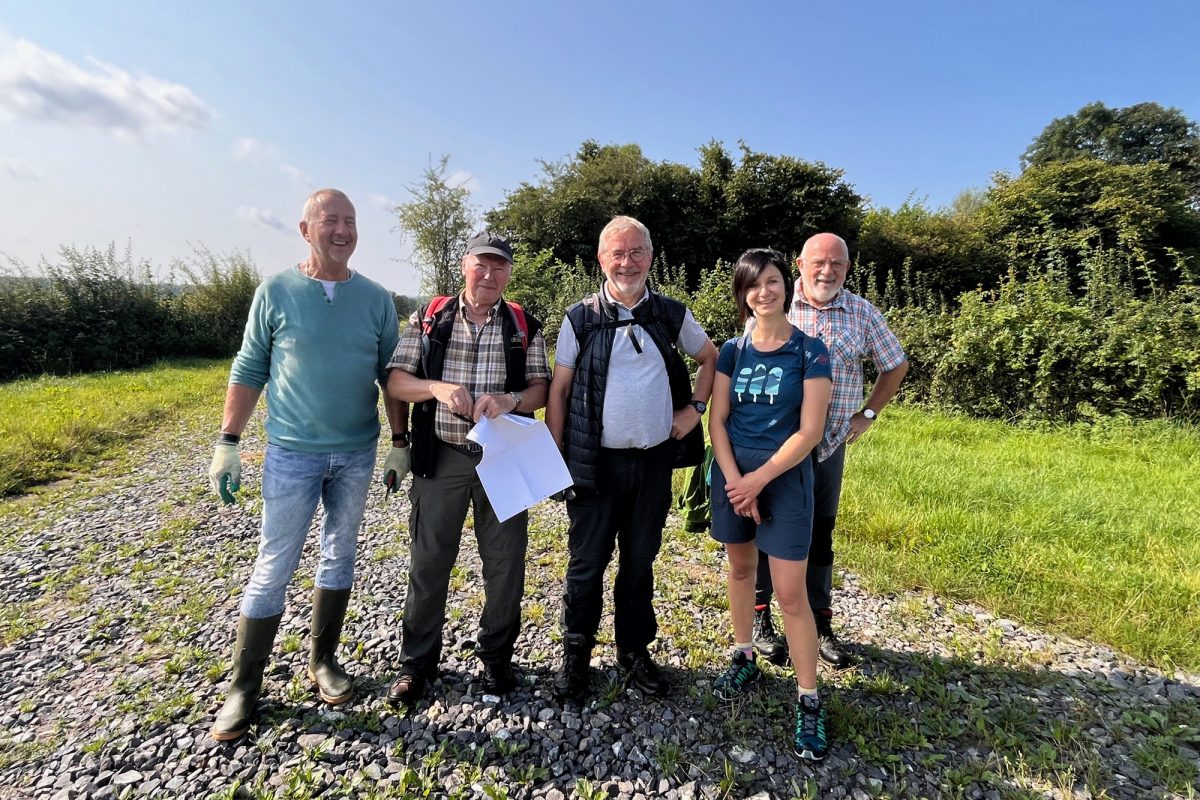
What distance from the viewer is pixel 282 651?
3252mm

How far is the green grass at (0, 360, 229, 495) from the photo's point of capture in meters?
6.96

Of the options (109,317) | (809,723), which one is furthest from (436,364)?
(109,317)

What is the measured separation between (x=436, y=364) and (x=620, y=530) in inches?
51.5

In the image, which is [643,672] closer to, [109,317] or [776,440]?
[776,440]

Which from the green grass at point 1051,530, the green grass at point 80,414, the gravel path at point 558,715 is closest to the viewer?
the gravel path at point 558,715

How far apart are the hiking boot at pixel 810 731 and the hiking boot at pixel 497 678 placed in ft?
4.92

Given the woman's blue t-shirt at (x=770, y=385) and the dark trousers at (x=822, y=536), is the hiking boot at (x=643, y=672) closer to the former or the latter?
the dark trousers at (x=822, y=536)

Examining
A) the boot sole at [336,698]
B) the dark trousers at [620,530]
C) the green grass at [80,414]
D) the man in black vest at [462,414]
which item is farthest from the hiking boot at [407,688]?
the green grass at [80,414]

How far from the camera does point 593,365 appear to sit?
2.67 m

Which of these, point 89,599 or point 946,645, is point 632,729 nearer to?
point 946,645

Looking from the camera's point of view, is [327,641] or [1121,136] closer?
[327,641]

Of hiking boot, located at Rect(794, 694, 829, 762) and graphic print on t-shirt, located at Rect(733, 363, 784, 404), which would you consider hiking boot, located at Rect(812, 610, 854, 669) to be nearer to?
hiking boot, located at Rect(794, 694, 829, 762)

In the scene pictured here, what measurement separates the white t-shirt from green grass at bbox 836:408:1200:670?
2.59m

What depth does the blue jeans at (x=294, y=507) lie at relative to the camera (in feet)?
8.63
